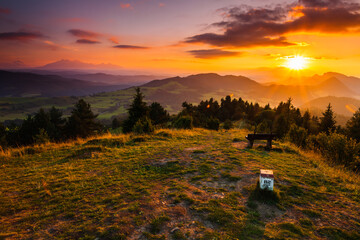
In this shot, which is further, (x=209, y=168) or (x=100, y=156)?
(x=100, y=156)

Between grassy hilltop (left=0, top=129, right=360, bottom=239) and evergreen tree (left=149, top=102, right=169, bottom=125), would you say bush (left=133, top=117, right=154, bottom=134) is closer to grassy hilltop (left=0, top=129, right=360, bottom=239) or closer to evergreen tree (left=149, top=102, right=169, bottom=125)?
grassy hilltop (left=0, top=129, right=360, bottom=239)

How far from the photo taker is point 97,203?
5.77 m

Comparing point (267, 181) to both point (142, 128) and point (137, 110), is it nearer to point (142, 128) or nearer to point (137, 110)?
point (142, 128)

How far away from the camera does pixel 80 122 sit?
42.1m

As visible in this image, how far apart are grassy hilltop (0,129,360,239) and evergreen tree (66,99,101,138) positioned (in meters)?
34.2

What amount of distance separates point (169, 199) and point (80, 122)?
4353 centimetres

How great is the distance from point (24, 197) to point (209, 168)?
7.67 meters

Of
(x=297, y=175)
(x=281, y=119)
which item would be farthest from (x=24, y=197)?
(x=281, y=119)

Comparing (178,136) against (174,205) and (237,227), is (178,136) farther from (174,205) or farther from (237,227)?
(237,227)

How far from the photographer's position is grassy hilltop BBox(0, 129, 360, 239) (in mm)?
4703

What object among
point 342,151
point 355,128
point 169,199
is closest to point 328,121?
point 355,128

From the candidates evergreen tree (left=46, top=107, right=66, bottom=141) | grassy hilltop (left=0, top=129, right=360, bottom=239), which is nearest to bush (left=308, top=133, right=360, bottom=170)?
grassy hilltop (left=0, top=129, right=360, bottom=239)

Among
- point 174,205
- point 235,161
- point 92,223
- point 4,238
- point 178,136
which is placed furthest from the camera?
point 178,136

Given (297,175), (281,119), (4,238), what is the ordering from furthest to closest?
(281,119) → (297,175) → (4,238)
